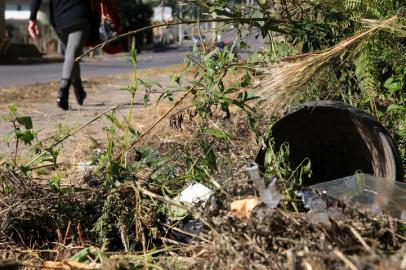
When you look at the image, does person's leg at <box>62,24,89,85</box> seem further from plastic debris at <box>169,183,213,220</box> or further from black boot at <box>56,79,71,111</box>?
plastic debris at <box>169,183,213,220</box>

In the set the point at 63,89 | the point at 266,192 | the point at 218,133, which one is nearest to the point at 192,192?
the point at 218,133

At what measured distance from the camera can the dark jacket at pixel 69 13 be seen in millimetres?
6723

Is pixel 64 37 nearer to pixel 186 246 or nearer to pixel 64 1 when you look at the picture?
pixel 64 1

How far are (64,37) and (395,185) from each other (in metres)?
4.92

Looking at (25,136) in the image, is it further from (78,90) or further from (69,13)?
(78,90)

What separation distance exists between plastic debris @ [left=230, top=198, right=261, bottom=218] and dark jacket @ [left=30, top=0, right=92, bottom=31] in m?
4.87

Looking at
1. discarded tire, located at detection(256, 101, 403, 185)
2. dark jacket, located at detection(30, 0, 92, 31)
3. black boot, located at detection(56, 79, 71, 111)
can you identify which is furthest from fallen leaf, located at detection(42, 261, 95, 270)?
dark jacket, located at detection(30, 0, 92, 31)

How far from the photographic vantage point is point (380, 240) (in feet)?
6.82

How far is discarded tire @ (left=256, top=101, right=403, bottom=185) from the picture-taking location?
2.81 m

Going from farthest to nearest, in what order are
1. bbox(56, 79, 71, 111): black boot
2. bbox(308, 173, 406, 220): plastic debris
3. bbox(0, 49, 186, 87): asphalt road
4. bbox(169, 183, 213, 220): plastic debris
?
bbox(0, 49, 186, 87): asphalt road
bbox(56, 79, 71, 111): black boot
bbox(169, 183, 213, 220): plastic debris
bbox(308, 173, 406, 220): plastic debris

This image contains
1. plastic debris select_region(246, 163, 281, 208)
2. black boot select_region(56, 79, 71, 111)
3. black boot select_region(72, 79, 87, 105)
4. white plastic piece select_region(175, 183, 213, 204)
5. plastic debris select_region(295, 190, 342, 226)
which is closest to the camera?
plastic debris select_region(295, 190, 342, 226)

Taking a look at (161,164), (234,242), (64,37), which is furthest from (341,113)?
(64,37)

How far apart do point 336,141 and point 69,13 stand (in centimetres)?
433

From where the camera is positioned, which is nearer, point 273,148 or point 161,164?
point 161,164
